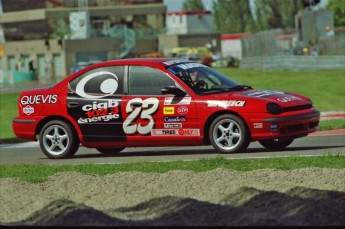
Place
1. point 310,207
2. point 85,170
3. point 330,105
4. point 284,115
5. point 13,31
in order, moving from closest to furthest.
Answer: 1. point 310,207
2. point 85,170
3. point 284,115
4. point 330,105
5. point 13,31

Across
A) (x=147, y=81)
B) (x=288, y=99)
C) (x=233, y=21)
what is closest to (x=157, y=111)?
(x=147, y=81)

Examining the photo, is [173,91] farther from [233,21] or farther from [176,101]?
[233,21]

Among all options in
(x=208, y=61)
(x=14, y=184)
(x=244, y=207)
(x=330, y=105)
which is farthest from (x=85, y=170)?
(x=208, y=61)

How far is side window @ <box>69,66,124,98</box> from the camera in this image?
14938 mm

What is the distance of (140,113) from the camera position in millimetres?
14594

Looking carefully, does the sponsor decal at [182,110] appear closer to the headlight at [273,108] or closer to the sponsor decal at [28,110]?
the headlight at [273,108]

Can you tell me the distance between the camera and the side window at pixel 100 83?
1494 centimetres

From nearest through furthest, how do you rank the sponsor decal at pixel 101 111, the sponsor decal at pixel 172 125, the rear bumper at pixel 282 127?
1. the rear bumper at pixel 282 127
2. the sponsor decal at pixel 172 125
3. the sponsor decal at pixel 101 111

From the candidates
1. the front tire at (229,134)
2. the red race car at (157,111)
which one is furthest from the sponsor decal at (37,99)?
the front tire at (229,134)

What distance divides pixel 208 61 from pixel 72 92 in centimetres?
5440

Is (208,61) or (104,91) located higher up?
(104,91)

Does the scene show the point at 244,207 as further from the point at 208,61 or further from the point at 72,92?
the point at 208,61

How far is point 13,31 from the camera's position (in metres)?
113

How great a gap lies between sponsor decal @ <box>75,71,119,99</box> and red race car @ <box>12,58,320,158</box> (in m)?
0.02
